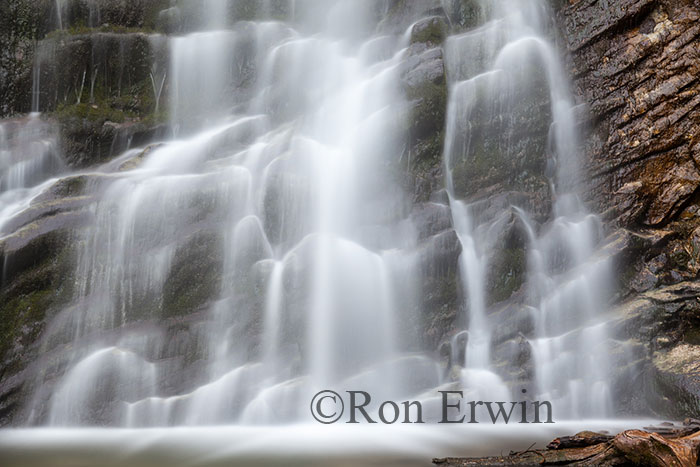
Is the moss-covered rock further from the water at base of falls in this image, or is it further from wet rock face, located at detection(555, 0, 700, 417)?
wet rock face, located at detection(555, 0, 700, 417)

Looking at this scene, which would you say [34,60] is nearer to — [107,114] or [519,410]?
[107,114]

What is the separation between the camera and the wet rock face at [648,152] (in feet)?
35.1

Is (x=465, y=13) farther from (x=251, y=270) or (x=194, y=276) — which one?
(x=194, y=276)

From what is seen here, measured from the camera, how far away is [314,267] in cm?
1085

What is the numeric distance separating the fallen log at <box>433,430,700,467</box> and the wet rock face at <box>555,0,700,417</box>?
527 centimetres

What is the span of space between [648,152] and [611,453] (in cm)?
933

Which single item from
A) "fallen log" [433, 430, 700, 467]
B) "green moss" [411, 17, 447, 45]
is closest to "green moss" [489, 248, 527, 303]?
"fallen log" [433, 430, 700, 467]

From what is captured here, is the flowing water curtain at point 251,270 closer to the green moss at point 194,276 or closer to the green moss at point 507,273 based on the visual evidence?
the green moss at point 194,276

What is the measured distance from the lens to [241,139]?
13742 millimetres

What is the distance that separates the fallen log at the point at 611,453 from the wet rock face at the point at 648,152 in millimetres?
5271

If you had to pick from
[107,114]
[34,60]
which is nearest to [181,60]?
[107,114]

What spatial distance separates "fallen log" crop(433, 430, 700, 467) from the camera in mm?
4633

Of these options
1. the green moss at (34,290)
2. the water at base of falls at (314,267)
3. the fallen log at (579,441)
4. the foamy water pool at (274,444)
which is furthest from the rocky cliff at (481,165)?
the fallen log at (579,441)

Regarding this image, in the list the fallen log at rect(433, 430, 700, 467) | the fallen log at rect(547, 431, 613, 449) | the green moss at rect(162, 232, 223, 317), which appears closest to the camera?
the fallen log at rect(433, 430, 700, 467)
